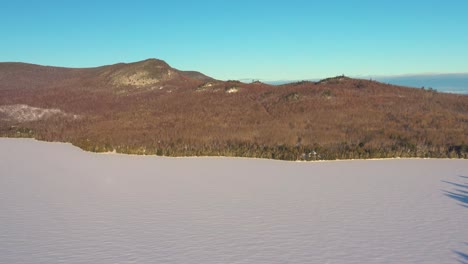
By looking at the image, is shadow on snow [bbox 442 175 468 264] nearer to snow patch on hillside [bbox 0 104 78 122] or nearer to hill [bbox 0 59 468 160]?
hill [bbox 0 59 468 160]

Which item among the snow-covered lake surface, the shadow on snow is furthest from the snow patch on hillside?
the shadow on snow

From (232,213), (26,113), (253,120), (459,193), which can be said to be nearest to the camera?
(232,213)

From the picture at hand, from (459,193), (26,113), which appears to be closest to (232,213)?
(459,193)

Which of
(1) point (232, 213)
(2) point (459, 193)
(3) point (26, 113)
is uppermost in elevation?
(3) point (26, 113)

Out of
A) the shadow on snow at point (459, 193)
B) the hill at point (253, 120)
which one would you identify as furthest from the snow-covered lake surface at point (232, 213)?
the hill at point (253, 120)

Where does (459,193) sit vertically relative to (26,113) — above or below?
below

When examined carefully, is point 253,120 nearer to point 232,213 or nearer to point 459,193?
point 459,193
